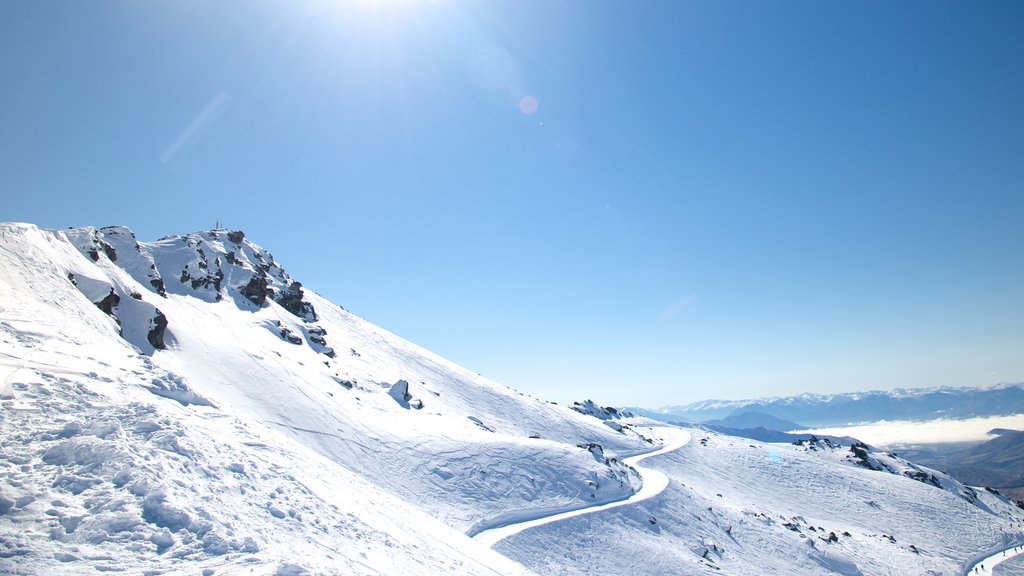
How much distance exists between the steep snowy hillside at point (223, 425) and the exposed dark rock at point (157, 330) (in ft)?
0.52

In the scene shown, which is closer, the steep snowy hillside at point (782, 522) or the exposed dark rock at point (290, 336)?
the steep snowy hillside at point (782, 522)

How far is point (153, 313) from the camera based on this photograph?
40.4 meters

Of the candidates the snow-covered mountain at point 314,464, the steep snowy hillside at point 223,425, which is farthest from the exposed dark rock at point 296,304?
the snow-covered mountain at point 314,464

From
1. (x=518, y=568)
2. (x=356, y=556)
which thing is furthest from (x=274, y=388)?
(x=356, y=556)

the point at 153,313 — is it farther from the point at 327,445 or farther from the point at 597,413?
the point at 597,413

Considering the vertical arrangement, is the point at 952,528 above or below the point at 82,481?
below

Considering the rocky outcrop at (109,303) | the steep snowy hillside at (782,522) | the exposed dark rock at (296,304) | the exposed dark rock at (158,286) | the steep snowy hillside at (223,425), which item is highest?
the exposed dark rock at (296,304)

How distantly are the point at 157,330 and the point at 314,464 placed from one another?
26.8 m

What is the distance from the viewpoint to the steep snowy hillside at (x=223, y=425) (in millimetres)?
12305

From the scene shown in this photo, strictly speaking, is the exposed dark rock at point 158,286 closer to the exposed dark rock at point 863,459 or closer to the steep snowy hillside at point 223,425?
the steep snowy hillside at point 223,425

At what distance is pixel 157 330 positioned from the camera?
39500mm

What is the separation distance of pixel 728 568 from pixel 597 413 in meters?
61.4

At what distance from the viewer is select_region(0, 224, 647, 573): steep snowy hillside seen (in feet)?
40.4

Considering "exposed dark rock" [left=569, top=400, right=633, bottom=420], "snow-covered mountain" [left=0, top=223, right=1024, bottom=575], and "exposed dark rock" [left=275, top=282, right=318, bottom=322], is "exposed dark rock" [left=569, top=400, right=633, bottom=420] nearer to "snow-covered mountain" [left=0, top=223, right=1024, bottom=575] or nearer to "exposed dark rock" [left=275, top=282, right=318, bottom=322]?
"snow-covered mountain" [left=0, top=223, right=1024, bottom=575]
